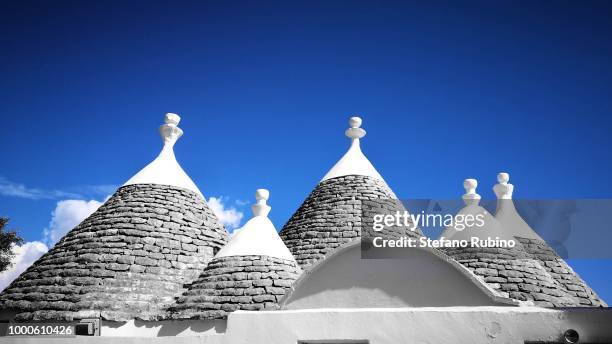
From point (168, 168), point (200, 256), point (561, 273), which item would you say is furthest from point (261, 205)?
point (561, 273)

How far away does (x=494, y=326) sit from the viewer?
6.02m

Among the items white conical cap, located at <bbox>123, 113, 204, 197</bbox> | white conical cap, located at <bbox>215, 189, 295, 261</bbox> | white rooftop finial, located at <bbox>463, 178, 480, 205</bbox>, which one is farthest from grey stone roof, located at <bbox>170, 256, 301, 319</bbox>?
white rooftop finial, located at <bbox>463, 178, 480, 205</bbox>

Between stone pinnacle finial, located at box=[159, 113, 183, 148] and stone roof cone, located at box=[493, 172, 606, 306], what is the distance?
7903 millimetres

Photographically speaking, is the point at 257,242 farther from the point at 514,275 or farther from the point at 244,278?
the point at 514,275

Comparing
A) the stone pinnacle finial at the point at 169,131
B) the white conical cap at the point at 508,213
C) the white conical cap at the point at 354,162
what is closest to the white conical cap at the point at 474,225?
the white conical cap at the point at 508,213

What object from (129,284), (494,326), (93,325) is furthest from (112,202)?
(494,326)

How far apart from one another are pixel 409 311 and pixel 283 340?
4.82 feet

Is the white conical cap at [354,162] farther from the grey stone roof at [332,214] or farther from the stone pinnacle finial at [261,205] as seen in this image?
the stone pinnacle finial at [261,205]

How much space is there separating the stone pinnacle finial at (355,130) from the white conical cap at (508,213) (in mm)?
3648

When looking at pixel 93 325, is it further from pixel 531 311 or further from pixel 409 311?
pixel 531 311

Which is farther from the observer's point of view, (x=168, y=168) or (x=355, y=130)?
(x=355, y=130)

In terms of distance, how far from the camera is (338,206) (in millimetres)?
12836

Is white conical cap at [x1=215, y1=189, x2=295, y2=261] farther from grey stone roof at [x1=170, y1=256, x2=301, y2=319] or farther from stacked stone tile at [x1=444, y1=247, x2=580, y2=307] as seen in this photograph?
stacked stone tile at [x1=444, y1=247, x2=580, y2=307]

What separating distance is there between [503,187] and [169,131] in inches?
324
